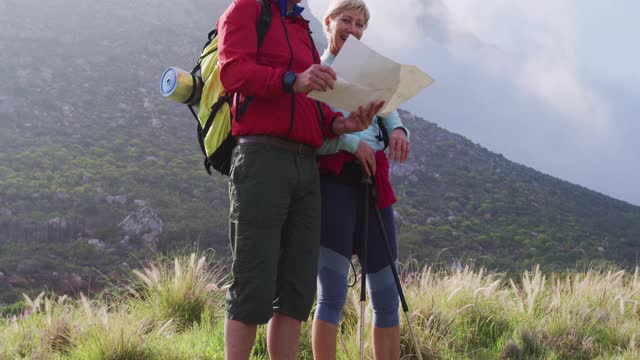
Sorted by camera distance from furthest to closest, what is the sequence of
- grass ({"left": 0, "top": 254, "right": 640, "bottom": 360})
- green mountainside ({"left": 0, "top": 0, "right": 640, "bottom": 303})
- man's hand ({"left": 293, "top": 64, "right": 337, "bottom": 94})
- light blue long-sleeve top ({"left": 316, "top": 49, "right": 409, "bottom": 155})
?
green mountainside ({"left": 0, "top": 0, "right": 640, "bottom": 303}) → grass ({"left": 0, "top": 254, "right": 640, "bottom": 360}) → light blue long-sleeve top ({"left": 316, "top": 49, "right": 409, "bottom": 155}) → man's hand ({"left": 293, "top": 64, "right": 337, "bottom": 94})

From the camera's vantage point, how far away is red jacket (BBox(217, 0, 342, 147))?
1991 mm

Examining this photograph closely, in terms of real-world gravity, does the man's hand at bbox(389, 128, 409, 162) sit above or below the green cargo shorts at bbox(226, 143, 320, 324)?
above

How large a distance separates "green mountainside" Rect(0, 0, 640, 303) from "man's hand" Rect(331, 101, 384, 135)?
674 inches

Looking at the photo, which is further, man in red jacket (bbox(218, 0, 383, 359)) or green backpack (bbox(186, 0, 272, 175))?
green backpack (bbox(186, 0, 272, 175))

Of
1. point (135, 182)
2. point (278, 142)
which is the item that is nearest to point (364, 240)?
point (278, 142)

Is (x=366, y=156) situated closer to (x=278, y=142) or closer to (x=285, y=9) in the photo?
(x=278, y=142)

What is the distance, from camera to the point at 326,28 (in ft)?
9.02

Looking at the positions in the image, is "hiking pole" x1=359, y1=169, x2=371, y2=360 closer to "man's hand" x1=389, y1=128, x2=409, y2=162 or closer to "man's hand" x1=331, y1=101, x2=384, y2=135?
"man's hand" x1=389, y1=128, x2=409, y2=162

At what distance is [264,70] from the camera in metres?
1.99

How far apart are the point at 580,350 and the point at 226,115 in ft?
8.89

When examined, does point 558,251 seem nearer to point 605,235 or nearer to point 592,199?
point 605,235

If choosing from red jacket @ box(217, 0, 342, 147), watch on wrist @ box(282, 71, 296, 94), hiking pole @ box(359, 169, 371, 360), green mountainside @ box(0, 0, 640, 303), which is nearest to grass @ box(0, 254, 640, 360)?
hiking pole @ box(359, 169, 371, 360)

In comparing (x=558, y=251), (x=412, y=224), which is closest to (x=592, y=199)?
(x=558, y=251)

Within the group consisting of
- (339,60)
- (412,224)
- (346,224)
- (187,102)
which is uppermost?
(339,60)
